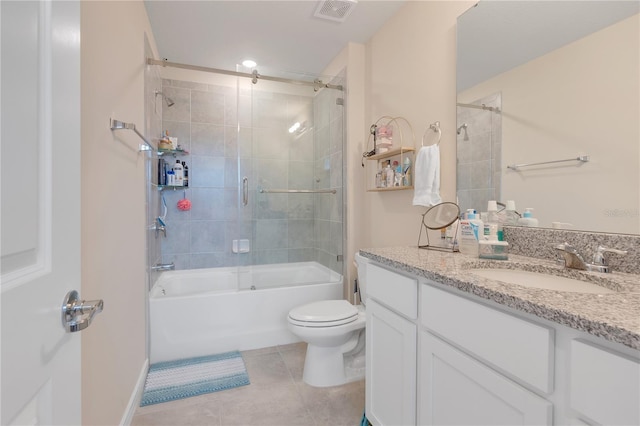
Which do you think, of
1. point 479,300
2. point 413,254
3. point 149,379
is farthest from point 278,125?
point 479,300

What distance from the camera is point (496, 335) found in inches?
32.0

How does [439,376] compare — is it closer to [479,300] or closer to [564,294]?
[479,300]

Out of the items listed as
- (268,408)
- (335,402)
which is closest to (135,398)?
(268,408)

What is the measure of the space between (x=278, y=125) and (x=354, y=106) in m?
0.72

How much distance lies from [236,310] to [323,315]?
0.85 meters

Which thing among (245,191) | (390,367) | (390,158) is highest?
(390,158)

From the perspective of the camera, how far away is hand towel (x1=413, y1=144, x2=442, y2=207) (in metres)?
1.80

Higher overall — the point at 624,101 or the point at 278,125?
the point at 278,125

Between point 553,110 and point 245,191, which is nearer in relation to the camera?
point 553,110

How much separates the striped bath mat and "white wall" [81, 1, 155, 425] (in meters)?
0.16

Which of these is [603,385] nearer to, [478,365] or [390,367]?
[478,365]

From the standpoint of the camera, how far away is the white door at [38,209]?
17.1 inches

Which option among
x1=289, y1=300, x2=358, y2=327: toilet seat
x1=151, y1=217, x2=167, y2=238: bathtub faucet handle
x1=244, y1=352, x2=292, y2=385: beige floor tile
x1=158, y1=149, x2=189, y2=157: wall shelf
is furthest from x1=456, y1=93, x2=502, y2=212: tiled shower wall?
x1=151, y1=217, x2=167, y2=238: bathtub faucet handle

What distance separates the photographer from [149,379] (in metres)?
1.99
